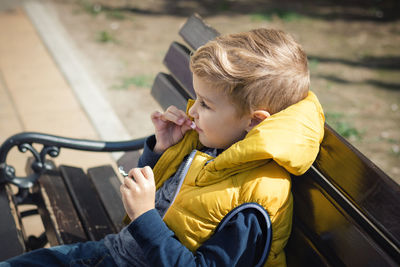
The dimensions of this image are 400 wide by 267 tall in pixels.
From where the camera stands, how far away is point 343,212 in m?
1.40

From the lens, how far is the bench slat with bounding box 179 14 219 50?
85.5 inches

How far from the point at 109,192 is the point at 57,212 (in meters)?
0.32

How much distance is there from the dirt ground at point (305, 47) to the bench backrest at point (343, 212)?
253cm

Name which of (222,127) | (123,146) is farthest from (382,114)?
(222,127)

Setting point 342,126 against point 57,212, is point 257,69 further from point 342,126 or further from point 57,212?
point 342,126

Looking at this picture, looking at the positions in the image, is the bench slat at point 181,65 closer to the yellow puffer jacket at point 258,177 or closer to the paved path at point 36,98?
the yellow puffer jacket at point 258,177

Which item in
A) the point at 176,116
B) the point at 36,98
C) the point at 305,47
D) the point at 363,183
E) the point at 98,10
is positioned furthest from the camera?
the point at 98,10

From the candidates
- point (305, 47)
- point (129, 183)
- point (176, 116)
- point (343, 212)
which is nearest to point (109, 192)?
point (176, 116)

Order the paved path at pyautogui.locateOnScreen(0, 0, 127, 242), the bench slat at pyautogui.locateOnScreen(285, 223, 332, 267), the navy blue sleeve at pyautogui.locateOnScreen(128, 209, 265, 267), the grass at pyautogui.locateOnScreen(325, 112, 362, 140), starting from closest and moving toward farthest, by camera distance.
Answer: the navy blue sleeve at pyautogui.locateOnScreen(128, 209, 265, 267) < the bench slat at pyautogui.locateOnScreen(285, 223, 332, 267) < the paved path at pyautogui.locateOnScreen(0, 0, 127, 242) < the grass at pyautogui.locateOnScreen(325, 112, 362, 140)

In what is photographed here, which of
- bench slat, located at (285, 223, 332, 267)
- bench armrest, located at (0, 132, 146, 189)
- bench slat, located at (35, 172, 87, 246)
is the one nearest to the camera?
bench slat, located at (285, 223, 332, 267)

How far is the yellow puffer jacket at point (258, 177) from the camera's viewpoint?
4.57ft

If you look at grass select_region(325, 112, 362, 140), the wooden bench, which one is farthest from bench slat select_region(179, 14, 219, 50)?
grass select_region(325, 112, 362, 140)

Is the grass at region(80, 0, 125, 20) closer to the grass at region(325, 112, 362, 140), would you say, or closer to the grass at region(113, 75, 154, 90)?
the grass at region(113, 75, 154, 90)

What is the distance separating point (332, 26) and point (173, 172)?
608cm
